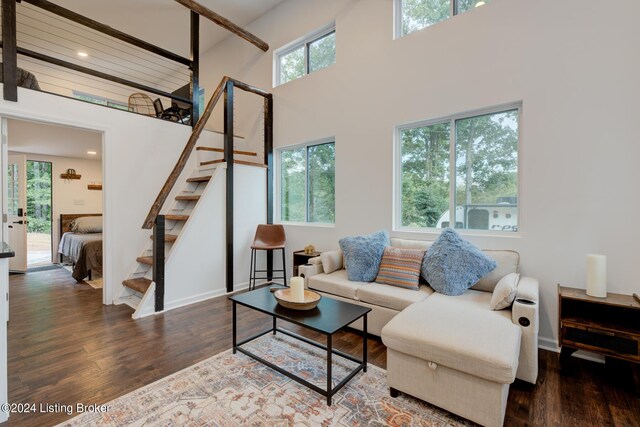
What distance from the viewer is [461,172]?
3.06 meters

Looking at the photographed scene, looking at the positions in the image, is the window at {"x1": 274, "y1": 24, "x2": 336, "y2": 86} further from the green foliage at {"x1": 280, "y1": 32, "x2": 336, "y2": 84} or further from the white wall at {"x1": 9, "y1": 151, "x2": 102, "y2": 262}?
the white wall at {"x1": 9, "y1": 151, "x2": 102, "y2": 262}

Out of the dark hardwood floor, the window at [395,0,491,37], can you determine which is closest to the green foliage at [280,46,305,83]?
the window at [395,0,491,37]

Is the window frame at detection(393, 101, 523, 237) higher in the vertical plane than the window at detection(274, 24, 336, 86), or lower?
lower

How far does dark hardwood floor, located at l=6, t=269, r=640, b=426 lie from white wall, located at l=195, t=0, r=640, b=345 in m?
0.68

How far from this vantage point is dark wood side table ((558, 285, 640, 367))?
191 centimetres

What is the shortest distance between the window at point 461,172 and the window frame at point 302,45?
6.13ft

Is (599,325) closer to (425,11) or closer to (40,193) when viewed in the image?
(425,11)

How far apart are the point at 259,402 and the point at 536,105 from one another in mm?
3178

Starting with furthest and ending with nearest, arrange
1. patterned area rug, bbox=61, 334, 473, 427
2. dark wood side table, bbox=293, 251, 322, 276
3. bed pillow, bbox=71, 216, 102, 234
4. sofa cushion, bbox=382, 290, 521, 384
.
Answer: bed pillow, bbox=71, 216, 102, 234 → dark wood side table, bbox=293, 251, 322, 276 → patterned area rug, bbox=61, 334, 473, 427 → sofa cushion, bbox=382, 290, 521, 384

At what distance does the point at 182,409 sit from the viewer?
1.75 meters

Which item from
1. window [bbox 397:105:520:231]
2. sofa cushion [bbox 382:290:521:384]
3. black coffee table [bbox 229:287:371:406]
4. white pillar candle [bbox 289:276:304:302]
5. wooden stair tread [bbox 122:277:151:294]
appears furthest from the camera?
wooden stair tread [bbox 122:277:151:294]

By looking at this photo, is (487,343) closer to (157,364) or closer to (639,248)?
(639,248)

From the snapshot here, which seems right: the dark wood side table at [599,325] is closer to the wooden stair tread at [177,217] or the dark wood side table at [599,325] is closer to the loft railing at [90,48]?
the wooden stair tread at [177,217]

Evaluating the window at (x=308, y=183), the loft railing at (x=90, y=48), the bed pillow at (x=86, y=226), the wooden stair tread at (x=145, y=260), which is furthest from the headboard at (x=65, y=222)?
the window at (x=308, y=183)
